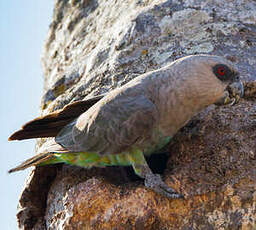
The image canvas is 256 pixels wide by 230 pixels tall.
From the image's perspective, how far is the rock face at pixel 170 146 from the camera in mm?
2781

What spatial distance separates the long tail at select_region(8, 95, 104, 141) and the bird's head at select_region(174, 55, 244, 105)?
0.90 meters

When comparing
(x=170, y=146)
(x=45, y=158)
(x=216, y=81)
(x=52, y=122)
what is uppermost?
(x=52, y=122)

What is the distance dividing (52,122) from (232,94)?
5.32ft

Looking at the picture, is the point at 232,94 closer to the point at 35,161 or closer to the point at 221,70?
the point at 221,70

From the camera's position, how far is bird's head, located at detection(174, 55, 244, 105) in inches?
122

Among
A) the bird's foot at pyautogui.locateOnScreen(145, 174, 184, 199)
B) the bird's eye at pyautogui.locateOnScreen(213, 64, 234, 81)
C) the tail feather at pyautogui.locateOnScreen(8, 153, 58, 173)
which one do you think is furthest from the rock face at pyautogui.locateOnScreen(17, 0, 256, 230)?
the bird's eye at pyautogui.locateOnScreen(213, 64, 234, 81)

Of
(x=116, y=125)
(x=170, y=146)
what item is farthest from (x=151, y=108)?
(x=170, y=146)

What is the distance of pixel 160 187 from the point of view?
9.25 ft

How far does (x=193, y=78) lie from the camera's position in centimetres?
312

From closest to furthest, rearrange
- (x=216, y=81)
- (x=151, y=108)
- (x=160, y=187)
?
(x=160, y=187) < (x=151, y=108) < (x=216, y=81)

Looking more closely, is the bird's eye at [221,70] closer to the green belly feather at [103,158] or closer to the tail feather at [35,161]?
the green belly feather at [103,158]

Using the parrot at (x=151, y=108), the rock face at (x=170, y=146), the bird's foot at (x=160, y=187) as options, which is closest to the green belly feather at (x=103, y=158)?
the parrot at (x=151, y=108)

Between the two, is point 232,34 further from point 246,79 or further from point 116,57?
point 116,57

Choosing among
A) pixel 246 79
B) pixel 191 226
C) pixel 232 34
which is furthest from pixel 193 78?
pixel 191 226
